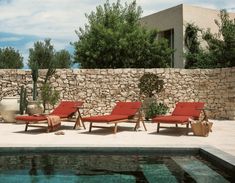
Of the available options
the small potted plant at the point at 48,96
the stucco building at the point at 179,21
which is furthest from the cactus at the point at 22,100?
the stucco building at the point at 179,21

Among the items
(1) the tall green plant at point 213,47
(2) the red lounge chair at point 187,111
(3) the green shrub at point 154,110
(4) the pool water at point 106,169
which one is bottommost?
(4) the pool water at point 106,169

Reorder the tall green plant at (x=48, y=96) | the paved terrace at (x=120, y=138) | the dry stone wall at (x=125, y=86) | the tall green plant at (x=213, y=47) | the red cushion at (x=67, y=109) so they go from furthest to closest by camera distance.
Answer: the tall green plant at (x=213, y=47) < the dry stone wall at (x=125, y=86) < the tall green plant at (x=48, y=96) < the red cushion at (x=67, y=109) < the paved terrace at (x=120, y=138)

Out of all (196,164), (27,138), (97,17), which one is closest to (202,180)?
(196,164)

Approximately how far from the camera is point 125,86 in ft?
52.1

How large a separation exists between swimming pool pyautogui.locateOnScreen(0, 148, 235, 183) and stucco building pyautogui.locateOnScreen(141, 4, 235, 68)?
14.3 metres

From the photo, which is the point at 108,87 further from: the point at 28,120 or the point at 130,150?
the point at 130,150

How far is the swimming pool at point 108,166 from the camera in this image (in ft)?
19.0

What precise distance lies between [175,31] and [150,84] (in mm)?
7021

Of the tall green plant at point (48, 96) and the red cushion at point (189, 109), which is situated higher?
the tall green plant at point (48, 96)

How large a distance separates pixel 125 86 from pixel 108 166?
9.40 metres

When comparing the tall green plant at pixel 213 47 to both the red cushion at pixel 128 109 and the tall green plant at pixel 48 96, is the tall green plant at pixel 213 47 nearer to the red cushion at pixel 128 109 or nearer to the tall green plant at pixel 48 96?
the tall green plant at pixel 48 96

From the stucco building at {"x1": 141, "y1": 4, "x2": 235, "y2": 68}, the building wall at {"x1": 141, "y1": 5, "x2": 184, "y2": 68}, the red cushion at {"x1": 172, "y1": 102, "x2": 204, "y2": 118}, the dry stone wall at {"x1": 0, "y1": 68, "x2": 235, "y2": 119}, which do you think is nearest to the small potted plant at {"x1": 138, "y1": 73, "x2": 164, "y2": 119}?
the dry stone wall at {"x1": 0, "y1": 68, "x2": 235, "y2": 119}

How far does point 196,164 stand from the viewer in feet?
21.7

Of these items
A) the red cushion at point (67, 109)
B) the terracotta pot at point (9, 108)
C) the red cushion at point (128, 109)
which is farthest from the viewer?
the terracotta pot at point (9, 108)
